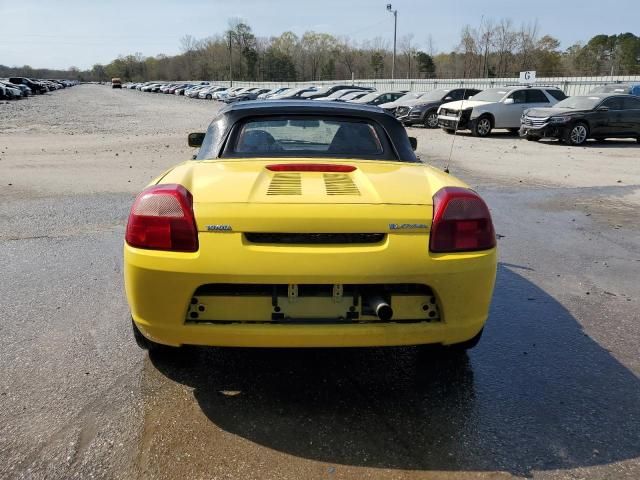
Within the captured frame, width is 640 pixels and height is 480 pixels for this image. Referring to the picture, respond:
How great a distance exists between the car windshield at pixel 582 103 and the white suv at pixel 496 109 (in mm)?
2155

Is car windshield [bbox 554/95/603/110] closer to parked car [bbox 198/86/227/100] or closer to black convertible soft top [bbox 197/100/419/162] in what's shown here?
black convertible soft top [bbox 197/100/419/162]

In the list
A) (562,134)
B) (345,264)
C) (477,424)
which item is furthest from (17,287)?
(562,134)

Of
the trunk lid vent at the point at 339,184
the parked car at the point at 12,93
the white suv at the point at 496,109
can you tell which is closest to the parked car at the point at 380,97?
the white suv at the point at 496,109

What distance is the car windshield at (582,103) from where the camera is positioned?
16.5m

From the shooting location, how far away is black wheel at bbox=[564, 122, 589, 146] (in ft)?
54.1

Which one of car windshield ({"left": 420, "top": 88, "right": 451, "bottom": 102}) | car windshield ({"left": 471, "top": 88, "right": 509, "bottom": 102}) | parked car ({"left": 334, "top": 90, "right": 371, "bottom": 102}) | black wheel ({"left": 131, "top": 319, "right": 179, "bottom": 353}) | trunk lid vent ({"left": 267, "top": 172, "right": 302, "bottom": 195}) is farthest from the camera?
parked car ({"left": 334, "top": 90, "right": 371, "bottom": 102})

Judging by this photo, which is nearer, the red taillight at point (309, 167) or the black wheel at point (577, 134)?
the red taillight at point (309, 167)

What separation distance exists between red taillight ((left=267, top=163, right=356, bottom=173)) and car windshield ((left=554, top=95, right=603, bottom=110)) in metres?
16.0

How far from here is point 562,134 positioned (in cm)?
1652

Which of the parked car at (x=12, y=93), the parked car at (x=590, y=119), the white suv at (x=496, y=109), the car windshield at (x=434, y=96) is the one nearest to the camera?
the parked car at (x=590, y=119)

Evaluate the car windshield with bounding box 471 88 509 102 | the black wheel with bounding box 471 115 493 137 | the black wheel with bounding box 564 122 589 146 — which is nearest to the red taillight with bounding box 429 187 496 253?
the black wheel with bounding box 564 122 589 146

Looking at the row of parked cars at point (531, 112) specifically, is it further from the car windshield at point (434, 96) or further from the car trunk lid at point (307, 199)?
the car trunk lid at point (307, 199)

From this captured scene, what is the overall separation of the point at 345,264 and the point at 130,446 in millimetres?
1264

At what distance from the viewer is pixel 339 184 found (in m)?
2.76
